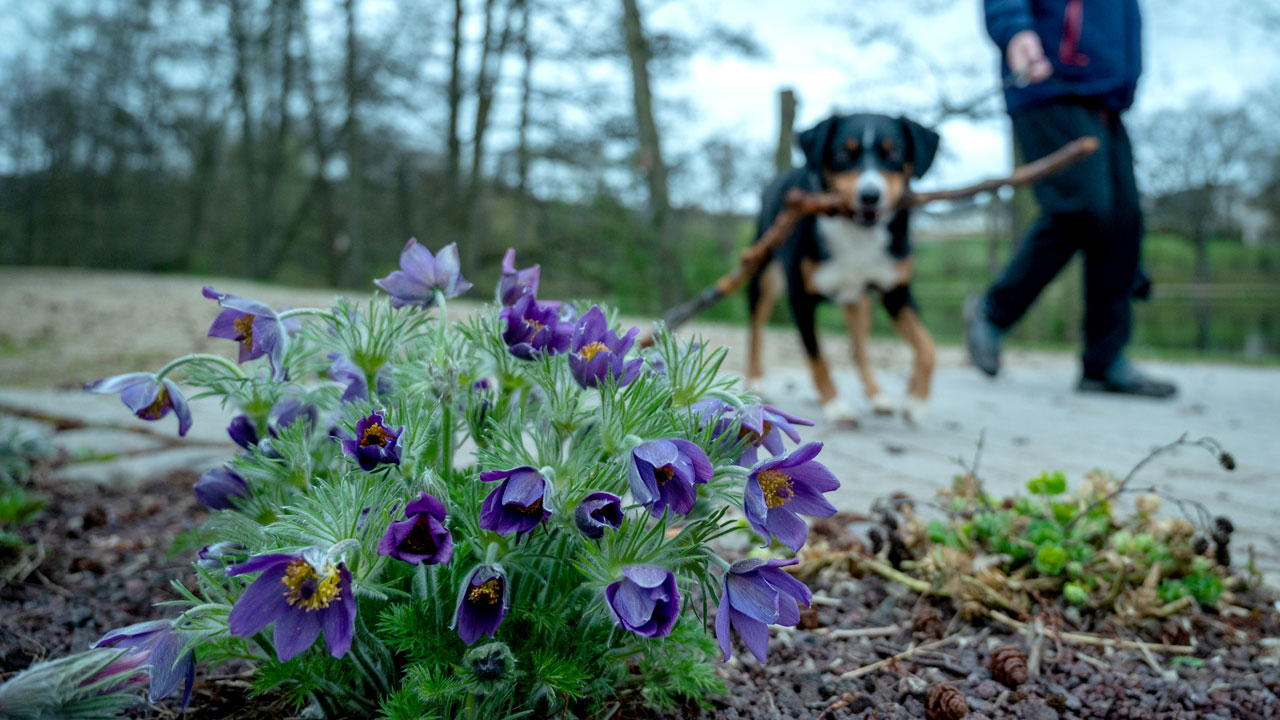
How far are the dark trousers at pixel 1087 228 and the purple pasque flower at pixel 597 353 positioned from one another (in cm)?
436

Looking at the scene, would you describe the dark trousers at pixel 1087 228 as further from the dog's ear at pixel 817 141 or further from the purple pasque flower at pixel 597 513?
the purple pasque flower at pixel 597 513

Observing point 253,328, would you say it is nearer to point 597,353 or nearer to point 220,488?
point 220,488

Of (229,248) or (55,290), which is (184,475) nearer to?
(55,290)

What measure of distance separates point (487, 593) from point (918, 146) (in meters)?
3.66

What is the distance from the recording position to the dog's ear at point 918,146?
13.3ft

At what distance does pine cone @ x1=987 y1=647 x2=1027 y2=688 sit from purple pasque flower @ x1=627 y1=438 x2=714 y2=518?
84 centimetres

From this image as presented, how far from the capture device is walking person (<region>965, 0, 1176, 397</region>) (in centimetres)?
465

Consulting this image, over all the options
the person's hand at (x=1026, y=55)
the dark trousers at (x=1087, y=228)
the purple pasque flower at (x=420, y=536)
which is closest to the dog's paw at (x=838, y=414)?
the dark trousers at (x=1087, y=228)

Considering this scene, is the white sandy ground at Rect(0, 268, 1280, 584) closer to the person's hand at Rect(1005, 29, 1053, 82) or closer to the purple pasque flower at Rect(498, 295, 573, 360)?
the purple pasque flower at Rect(498, 295, 573, 360)

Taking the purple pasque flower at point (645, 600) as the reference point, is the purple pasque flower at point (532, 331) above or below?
above

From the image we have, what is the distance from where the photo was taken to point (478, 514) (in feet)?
3.33

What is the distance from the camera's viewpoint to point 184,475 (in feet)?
9.70

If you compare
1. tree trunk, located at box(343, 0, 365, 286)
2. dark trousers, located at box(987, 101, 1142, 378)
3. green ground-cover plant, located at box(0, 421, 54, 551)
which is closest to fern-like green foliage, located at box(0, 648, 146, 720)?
green ground-cover plant, located at box(0, 421, 54, 551)

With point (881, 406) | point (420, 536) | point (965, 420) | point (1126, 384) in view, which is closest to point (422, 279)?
point (420, 536)
